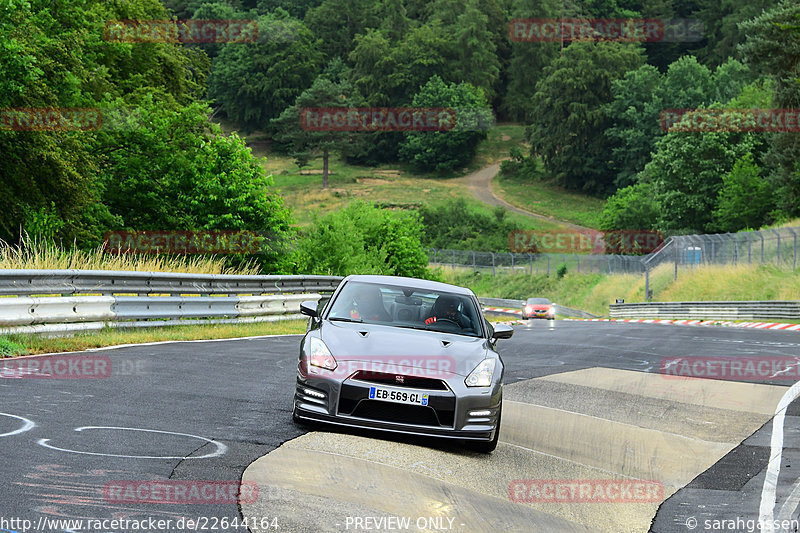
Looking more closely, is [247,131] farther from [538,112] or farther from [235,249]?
[235,249]

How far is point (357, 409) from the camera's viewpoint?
8.27 metres

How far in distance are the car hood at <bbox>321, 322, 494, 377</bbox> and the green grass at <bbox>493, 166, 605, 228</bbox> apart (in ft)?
336

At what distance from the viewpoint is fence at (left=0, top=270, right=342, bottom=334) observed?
1417cm

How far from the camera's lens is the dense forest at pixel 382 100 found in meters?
31.2

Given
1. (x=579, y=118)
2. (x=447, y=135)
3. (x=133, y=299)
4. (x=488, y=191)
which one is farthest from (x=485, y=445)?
(x=447, y=135)

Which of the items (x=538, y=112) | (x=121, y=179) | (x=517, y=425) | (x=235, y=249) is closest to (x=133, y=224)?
(x=121, y=179)

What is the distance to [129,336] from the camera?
16.2 meters

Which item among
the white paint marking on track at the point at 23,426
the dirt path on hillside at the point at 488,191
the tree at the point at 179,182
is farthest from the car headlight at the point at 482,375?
the dirt path on hillside at the point at 488,191

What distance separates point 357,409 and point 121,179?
3144 centimetres

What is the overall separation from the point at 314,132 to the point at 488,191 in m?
24.5

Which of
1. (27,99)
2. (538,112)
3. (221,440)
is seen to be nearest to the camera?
(221,440)

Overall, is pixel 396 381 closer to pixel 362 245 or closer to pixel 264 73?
pixel 362 245

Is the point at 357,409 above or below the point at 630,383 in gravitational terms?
above

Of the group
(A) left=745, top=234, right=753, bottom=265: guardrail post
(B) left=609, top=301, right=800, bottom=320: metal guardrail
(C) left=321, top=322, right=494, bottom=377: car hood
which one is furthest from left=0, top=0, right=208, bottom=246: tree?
(A) left=745, top=234, right=753, bottom=265: guardrail post
